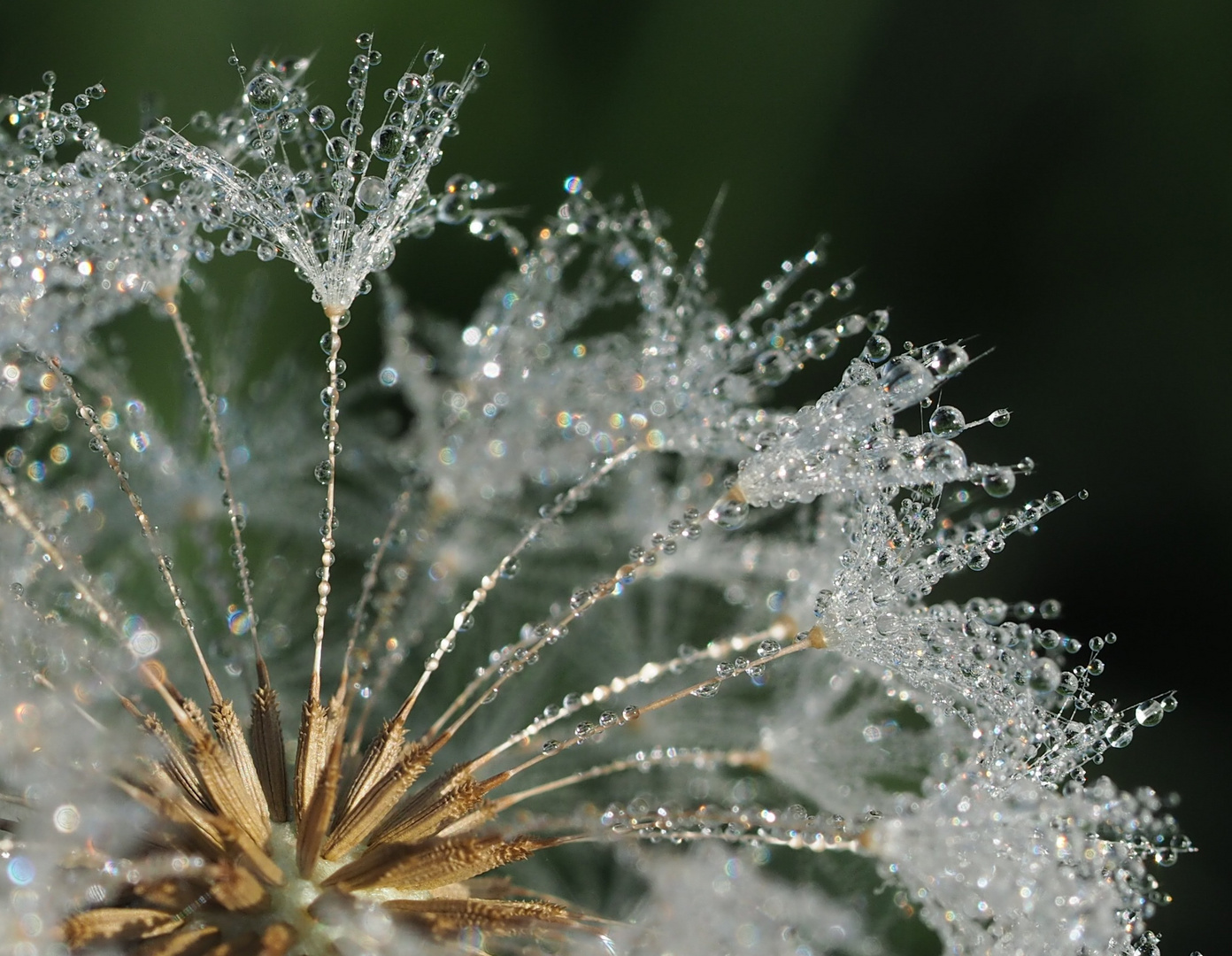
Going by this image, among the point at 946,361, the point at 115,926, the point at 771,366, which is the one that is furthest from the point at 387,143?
the point at 115,926

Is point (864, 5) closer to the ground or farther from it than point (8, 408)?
farther from it

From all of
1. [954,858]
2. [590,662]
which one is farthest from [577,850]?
[954,858]

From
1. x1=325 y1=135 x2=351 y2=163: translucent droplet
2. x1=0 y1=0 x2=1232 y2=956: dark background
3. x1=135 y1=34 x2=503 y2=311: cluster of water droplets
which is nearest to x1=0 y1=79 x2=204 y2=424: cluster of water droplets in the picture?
x1=135 y1=34 x2=503 y2=311: cluster of water droplets

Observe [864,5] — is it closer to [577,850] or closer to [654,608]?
[654,608]

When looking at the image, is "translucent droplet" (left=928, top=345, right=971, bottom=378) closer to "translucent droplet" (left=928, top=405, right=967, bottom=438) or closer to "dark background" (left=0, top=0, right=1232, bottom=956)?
"translucent droplet" (left=928, top=405, right=967, bottom=438)

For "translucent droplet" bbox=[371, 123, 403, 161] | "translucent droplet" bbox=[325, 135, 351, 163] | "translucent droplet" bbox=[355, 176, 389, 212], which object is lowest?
"translucent droplet" bbox=[355, 176, 389, 212]

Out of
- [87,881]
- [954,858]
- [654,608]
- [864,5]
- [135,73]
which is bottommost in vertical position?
[87,881]

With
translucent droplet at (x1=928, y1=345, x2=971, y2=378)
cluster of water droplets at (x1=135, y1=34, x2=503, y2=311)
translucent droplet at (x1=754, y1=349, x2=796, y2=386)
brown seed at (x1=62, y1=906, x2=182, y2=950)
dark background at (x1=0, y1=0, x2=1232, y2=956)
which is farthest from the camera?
dark background at (x1=0, y1=0, x2=1232, y2=956)

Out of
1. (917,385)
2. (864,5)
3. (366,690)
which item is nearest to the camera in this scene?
(917,385)
